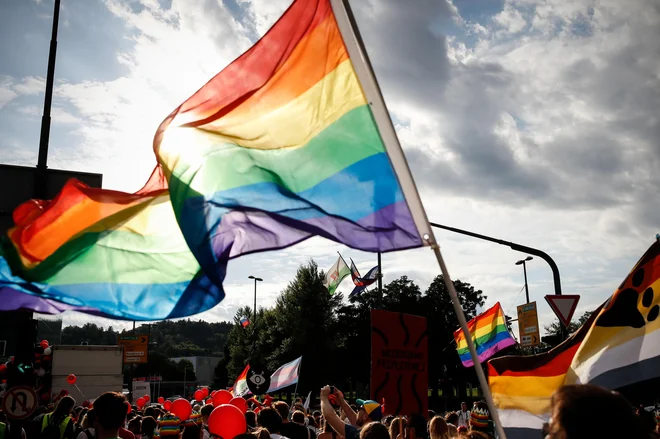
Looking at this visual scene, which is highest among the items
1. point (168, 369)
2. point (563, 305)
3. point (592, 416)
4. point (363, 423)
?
point (563, 305)

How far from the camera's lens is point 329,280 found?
35094 millimetres

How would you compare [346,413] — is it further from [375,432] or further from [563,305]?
[563,305]

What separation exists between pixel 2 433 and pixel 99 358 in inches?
943

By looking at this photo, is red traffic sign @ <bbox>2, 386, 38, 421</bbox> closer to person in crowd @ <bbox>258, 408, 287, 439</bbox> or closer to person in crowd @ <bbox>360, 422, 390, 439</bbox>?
person in crowd @ <bbox>258, 408, 287, 439</bbox>

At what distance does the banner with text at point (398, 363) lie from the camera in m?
8.84

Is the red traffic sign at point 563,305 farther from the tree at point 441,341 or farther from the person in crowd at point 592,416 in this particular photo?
the tree at point 441,341

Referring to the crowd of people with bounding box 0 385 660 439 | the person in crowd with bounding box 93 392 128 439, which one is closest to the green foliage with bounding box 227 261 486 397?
the crowd of people with bounding box 0 385 660 439

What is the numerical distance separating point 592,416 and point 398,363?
285 inches

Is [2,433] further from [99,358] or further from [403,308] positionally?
[403,308]

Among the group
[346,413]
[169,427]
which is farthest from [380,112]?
[169,427]

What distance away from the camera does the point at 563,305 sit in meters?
13.1

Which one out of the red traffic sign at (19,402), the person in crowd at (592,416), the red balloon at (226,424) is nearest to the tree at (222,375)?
the red traffic sign at (19,402)

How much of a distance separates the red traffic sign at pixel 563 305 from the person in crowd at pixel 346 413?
6.26 metres

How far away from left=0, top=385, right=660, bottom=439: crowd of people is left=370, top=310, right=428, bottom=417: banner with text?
0.48m
